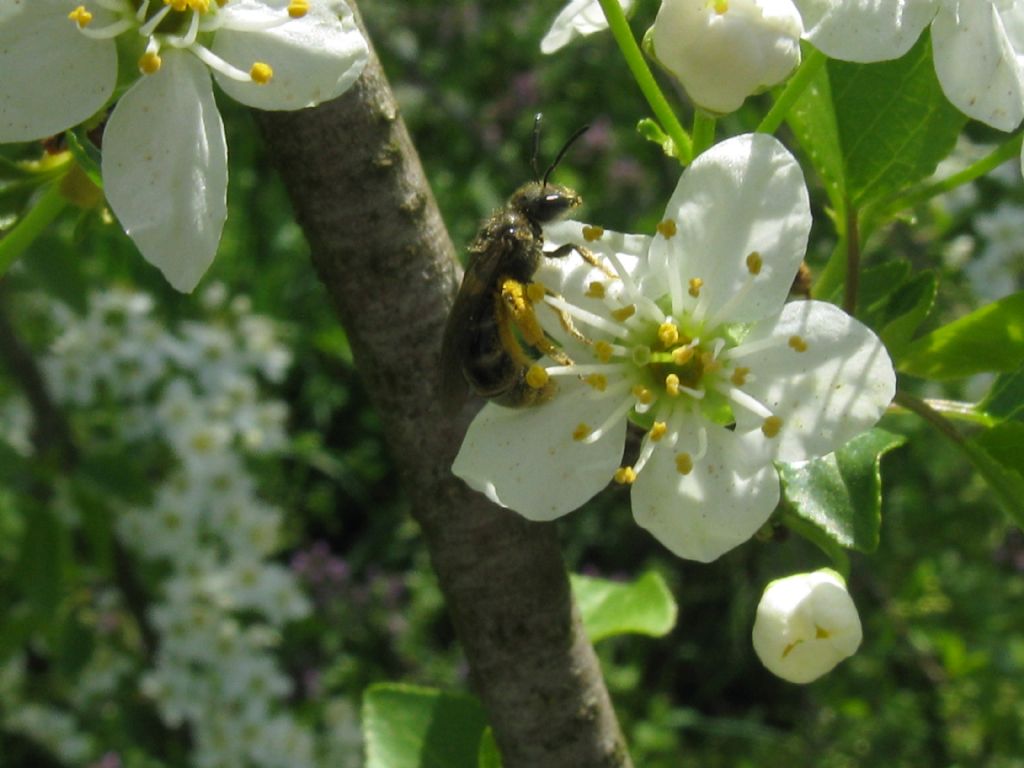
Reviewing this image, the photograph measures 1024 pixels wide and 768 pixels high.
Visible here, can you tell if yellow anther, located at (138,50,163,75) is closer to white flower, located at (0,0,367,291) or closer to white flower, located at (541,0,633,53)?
white flower, located at (0,0,367,291)

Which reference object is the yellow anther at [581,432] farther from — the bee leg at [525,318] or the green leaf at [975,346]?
the green leaf at [975,346]

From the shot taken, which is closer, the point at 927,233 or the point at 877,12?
the point at 877,12

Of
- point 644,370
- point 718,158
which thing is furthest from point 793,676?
point 718,158

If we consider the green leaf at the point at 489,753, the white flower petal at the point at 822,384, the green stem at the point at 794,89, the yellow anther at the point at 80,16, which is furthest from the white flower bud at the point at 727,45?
the green leaf at the point at 489,753

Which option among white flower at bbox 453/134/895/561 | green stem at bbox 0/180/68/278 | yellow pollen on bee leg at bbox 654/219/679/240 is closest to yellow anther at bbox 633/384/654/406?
white flower at bbox 453/134/895/561

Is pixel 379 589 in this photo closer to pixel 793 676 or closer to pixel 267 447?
pixel 267 447
